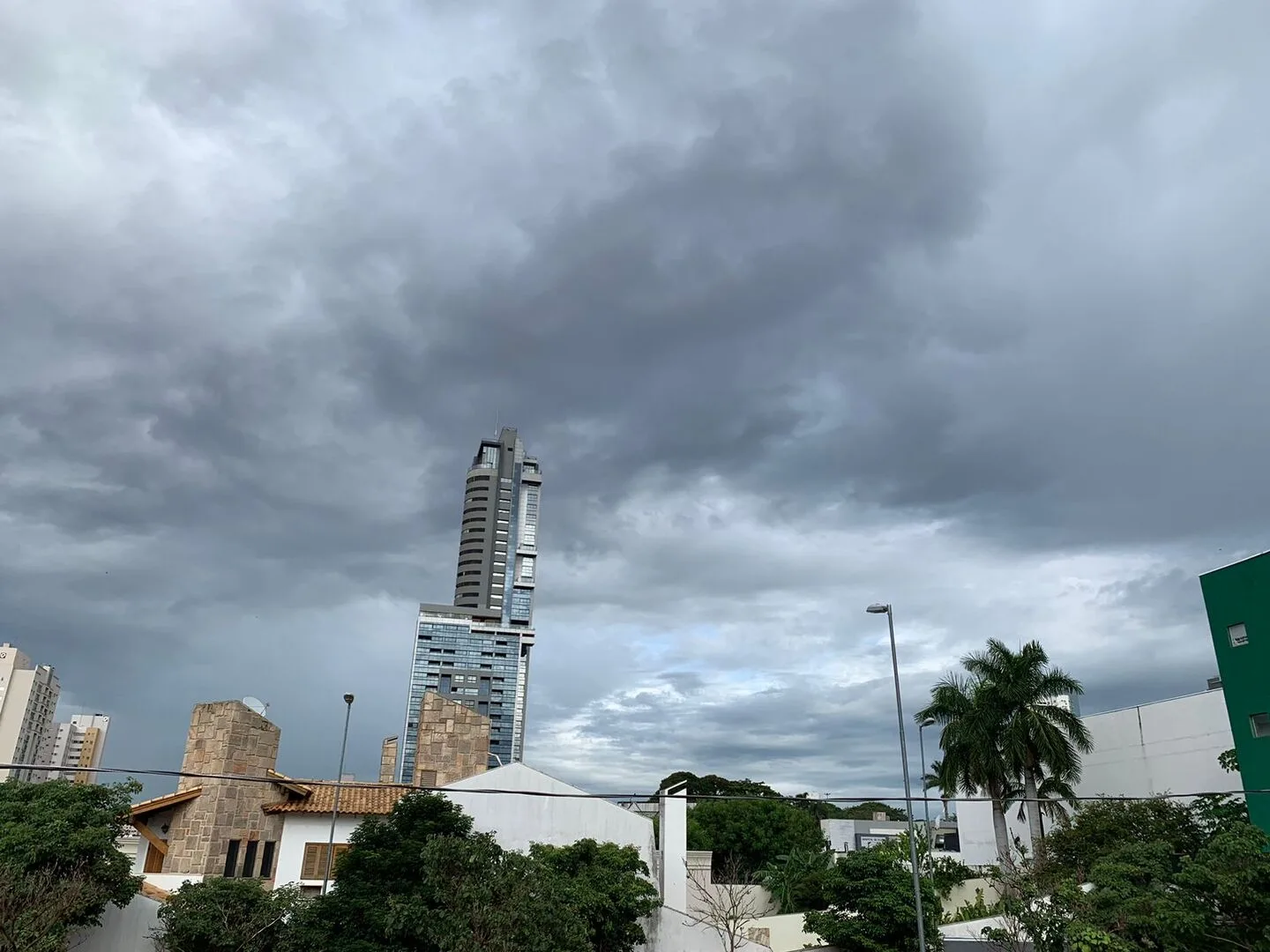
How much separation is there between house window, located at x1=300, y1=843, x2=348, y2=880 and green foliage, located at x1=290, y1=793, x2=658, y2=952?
38.7 ft

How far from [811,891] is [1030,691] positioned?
18.5m

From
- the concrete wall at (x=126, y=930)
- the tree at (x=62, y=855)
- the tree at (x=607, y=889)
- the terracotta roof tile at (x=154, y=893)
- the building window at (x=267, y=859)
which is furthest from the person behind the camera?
the building window at (x=267, y=859)

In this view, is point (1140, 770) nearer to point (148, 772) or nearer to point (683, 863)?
point (683, 863)

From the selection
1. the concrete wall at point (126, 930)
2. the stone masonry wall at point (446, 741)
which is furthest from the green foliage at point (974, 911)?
the concrete wall at point (126, 930)

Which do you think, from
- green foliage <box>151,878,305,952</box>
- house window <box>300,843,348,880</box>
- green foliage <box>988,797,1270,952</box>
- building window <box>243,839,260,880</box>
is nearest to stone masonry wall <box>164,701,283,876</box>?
building window <box>243,839,260,880</box>

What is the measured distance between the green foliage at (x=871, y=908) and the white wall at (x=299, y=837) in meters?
20.5

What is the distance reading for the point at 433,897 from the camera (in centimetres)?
2305

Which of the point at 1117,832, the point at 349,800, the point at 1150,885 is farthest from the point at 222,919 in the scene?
the point at 1117,832

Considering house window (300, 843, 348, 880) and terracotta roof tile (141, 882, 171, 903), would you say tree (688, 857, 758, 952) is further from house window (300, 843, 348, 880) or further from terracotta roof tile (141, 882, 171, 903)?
terracotta roof tile (141, 882, 171, 903)

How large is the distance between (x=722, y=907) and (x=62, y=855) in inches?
1231

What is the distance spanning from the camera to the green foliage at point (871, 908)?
3650 cm

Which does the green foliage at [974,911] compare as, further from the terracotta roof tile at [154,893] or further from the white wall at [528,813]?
the terracotta roof tile at [154,893]

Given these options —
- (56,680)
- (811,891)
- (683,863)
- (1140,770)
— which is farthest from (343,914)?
(56,680)

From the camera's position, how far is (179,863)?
34344mm
